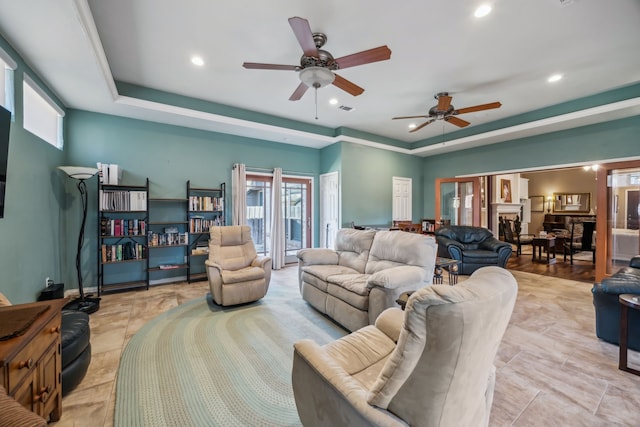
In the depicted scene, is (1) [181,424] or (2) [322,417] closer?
(2) [322,417]

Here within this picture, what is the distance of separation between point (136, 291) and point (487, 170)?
7551 mm

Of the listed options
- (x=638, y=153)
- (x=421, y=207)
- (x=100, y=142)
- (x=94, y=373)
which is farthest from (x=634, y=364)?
(x=100, y=142)

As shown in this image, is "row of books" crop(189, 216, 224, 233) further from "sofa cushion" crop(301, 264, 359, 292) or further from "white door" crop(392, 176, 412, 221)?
"white door" crop(392, 176, 412, 221)

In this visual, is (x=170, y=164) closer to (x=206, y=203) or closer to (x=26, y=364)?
(x=206, y=203)

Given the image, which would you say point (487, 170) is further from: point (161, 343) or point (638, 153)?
point (161, 343)

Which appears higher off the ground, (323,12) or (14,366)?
(323,12)

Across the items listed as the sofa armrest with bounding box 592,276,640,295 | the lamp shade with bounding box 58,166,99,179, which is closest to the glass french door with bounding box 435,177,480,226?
the sofa armrest with bounding box 592,276,640,295

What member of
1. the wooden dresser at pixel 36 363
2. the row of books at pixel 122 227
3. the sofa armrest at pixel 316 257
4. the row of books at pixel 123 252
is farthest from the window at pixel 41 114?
the sofa armrest at pixel 316 257

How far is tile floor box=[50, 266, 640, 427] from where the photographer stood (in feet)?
5.47

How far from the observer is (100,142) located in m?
4.13

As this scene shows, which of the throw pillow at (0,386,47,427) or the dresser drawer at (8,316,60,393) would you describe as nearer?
the throw pillow at (0,386,47,427)

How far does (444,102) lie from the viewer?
388 centimetres

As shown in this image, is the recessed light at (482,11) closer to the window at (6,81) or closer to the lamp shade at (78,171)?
the window at (6,81)

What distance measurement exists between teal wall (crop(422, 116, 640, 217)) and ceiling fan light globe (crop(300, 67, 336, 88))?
502 cm
